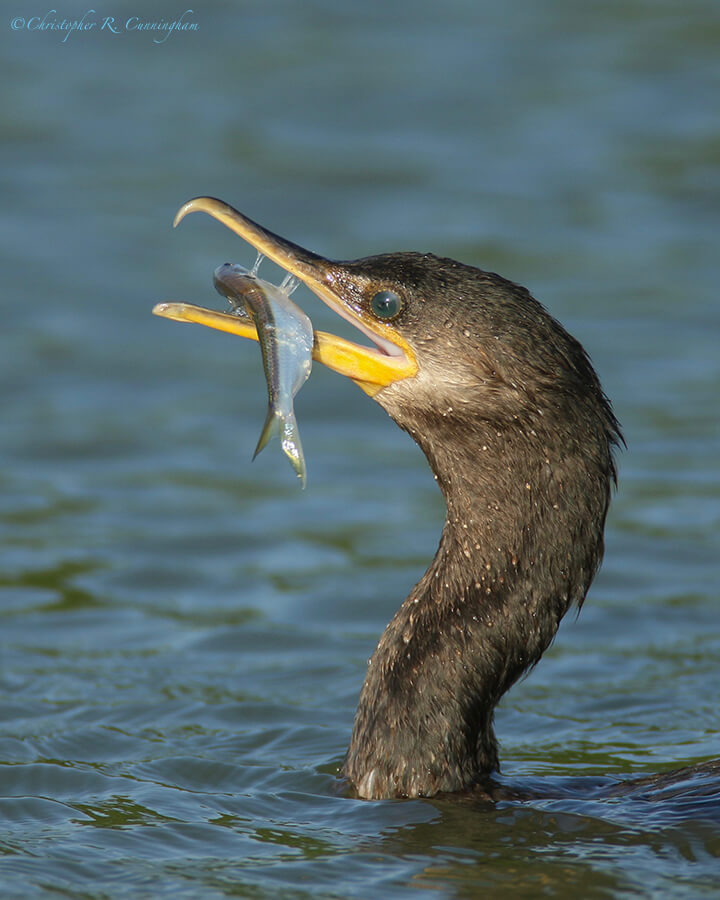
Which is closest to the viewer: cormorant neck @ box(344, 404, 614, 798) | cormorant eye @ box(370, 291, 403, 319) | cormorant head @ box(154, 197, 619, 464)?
cormorant head @ box(154, 197, 619, 464)

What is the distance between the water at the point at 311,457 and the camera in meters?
4.94

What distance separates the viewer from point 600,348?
10.3m

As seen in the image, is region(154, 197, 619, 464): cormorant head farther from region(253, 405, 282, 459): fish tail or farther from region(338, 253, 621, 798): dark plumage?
region(253, 405, 282, 459): fish tail

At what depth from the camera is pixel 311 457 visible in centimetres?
917

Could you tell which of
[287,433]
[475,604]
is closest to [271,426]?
[287,433]

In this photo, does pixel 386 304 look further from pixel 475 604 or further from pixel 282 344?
pixel 475 604

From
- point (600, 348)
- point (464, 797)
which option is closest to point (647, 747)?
point (464, 797)

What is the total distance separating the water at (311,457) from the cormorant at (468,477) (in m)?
0.30

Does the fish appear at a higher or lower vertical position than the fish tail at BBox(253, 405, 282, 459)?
higher

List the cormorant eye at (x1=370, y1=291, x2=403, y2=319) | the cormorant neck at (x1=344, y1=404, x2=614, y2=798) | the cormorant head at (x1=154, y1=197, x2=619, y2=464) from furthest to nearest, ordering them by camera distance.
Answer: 1. the cormorant eye at (x1=370, y1=291, x2=403, y2=319)
2. the cormorant neck at (x1=344, y1=404, x2=614, y2=798)
3. the cormorant head at (x1=154, y1=197, x2=619, y2=464)

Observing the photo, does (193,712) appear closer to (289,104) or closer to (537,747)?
(537,747)

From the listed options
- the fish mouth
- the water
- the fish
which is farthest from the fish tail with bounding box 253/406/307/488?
the water

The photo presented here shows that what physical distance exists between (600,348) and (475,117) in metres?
4.05

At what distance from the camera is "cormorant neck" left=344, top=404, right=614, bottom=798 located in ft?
16.9
